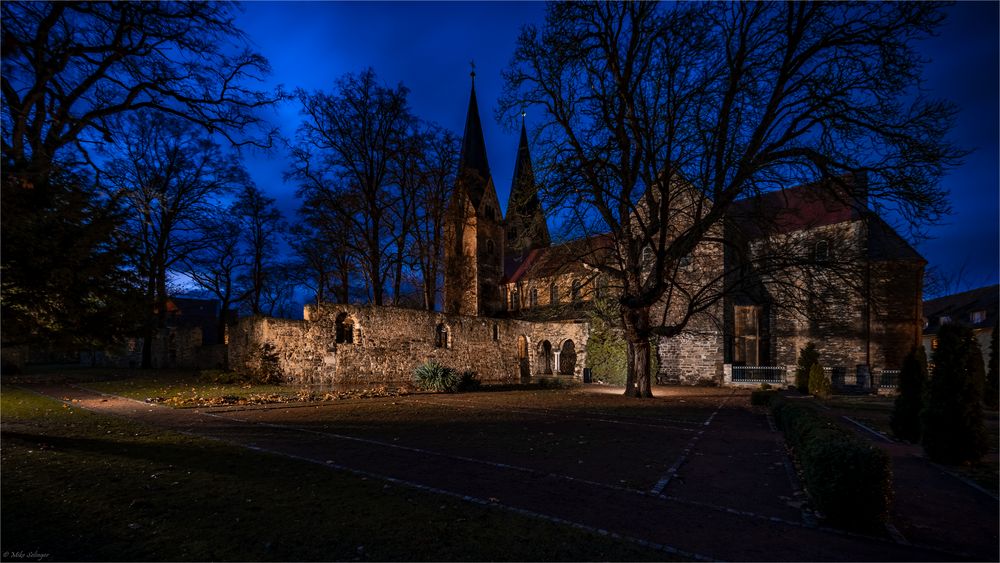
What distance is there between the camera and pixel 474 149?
1470 inches

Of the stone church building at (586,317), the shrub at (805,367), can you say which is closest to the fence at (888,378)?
the stone church building at (586,317)

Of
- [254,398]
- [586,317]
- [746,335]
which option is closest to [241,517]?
[254,398]

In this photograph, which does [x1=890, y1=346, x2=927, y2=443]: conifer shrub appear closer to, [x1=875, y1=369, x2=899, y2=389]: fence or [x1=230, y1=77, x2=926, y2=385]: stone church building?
[x1=230, y1=77, x2=926, y2=385]: stone church building

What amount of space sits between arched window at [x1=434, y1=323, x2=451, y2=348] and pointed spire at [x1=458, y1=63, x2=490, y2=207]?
634 inches

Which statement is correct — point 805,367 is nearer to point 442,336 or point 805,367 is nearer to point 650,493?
point 442,336

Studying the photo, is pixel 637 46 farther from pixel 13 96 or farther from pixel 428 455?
pixel 13 96

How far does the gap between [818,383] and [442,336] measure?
16281mm

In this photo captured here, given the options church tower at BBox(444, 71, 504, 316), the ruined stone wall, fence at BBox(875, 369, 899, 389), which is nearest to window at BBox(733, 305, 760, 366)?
the ruined stone wall

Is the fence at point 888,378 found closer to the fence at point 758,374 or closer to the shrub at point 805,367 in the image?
the fence at point 758,374

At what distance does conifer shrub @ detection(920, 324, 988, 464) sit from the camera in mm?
7199

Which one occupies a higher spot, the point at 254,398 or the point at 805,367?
the point at 805,367

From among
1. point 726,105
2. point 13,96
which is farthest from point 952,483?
point 13,96

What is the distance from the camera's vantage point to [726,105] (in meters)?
12.1

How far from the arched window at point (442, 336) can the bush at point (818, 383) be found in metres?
15.9
